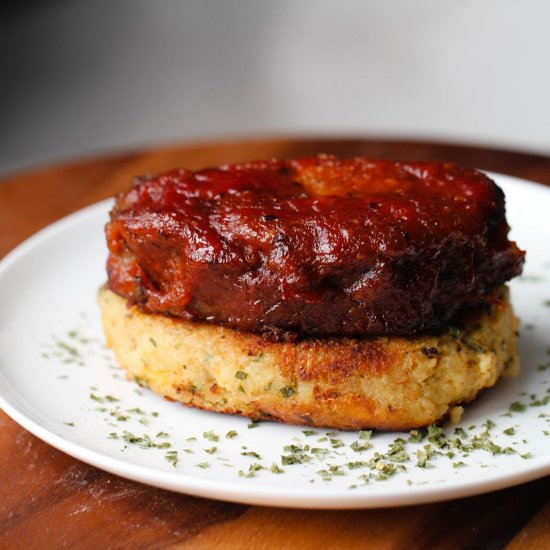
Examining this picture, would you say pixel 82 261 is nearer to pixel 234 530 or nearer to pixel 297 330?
pixel 297 330

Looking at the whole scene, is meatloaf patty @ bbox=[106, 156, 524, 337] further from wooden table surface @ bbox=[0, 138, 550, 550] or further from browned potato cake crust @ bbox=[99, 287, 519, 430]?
wooden table surface @ bbox=[0, 138, 550, 550]

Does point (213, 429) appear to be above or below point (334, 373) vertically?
below

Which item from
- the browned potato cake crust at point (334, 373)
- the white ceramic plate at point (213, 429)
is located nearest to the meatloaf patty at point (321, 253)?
the browned potato cake crust at point (334, 373)

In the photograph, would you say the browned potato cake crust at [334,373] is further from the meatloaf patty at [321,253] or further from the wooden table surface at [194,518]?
the wooden table surface at [194,518]

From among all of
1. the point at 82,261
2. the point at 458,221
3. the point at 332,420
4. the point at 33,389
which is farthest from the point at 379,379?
the point at 82,261

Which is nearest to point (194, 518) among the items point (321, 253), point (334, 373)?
point (334, 373)

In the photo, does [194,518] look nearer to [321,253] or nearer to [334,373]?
[334,373]
